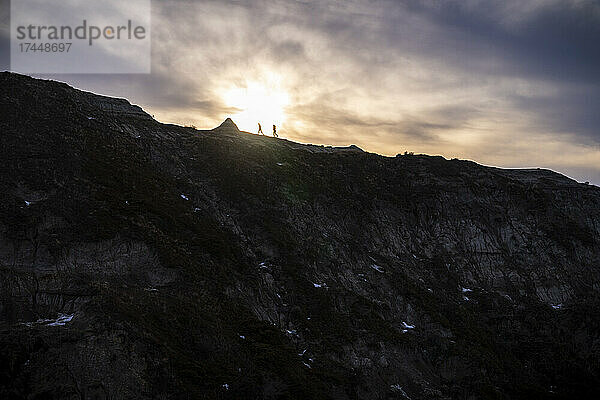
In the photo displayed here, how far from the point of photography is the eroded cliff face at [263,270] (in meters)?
24.9

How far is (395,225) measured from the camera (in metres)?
56.2

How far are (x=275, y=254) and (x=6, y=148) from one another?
23.8 m

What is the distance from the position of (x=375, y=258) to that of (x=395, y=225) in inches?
353

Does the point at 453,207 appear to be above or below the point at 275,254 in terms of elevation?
above

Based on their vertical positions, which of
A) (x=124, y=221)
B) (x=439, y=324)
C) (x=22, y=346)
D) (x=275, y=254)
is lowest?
(x=439, y=324)

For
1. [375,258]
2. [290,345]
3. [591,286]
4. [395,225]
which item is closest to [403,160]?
[395,225]

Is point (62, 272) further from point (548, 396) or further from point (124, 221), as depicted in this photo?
point (548, 396)

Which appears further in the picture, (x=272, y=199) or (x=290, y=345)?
A: (x=272, y=199)

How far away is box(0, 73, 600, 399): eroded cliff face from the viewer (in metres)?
24.9

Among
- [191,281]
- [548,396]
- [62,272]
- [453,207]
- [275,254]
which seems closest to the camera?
[62,272]

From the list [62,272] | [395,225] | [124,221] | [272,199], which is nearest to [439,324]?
[395,225]

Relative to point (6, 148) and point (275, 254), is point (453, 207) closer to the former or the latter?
point (275, 254)

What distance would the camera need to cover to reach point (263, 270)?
39.2m

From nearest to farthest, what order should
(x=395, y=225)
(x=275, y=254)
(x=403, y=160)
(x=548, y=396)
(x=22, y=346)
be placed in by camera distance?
(x=22, y=346) < (x=548, y=396) < (x=275, y=254) < (x=395, y=225) < (x=403, y=160)
